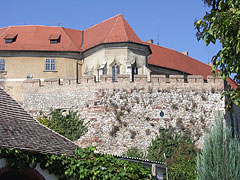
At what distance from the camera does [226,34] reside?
47.5ft

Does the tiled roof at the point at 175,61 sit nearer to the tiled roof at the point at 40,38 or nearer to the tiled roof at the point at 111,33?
the tiled roof at the point at 111,33

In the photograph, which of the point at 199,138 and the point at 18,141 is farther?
the point at 199,138

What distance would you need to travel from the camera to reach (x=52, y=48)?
134 feet

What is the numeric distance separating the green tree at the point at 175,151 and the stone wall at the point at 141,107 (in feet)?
1.67

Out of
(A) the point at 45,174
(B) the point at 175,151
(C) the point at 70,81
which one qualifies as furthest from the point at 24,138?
(C) the point at 70,81

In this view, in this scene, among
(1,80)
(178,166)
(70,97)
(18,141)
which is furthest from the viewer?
(1,80)

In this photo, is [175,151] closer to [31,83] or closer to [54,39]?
[31,83]

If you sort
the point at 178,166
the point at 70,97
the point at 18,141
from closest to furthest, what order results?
the point at 18,141
the point at 178,166
the point at 70,97

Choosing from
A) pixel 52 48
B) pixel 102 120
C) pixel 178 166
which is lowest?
pixel 178 166

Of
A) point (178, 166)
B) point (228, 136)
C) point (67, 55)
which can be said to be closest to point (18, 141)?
point (228, 136)

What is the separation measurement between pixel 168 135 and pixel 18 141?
18748mm

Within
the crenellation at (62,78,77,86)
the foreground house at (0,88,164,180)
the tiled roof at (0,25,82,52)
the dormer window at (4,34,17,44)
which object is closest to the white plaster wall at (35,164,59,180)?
the foreground house at (0,88,164,180)

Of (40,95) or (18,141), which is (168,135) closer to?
(40,95)

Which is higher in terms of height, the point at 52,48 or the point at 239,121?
the point at 52,48
